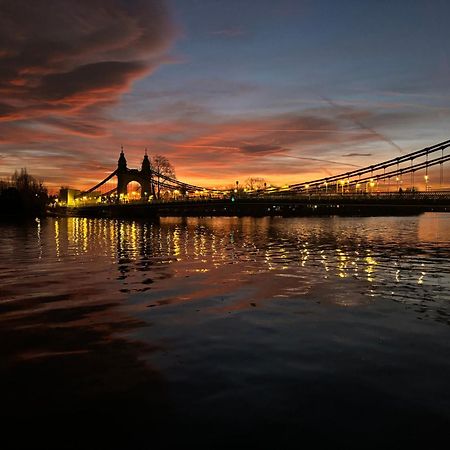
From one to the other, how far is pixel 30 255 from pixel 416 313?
99.4ft

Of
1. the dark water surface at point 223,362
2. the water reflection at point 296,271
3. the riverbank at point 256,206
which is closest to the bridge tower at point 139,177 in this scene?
the riverbank at point 256,206

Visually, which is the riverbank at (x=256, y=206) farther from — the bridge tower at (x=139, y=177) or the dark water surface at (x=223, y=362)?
the dark water surface at (x=223, y=362)

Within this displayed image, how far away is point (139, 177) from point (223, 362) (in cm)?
17091

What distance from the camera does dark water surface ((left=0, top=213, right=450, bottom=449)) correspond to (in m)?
8.01

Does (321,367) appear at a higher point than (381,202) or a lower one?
lower

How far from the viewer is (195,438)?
303 inches

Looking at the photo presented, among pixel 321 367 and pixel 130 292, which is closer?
pixel 321 367

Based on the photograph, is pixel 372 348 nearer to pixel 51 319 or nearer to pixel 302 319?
pixel 302 319

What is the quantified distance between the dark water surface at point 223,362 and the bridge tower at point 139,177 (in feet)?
489

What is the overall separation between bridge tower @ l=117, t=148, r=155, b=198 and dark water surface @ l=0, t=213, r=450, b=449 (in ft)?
489

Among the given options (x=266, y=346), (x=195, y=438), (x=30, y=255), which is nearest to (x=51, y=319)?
(x=266, y=346)

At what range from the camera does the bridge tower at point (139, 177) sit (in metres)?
173

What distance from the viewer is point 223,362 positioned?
11.3 meters

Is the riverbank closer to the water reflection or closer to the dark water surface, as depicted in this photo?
the water reflection
